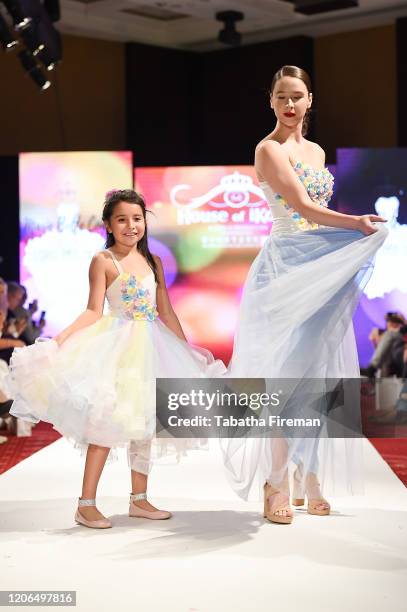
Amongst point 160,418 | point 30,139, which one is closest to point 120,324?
point 160,418

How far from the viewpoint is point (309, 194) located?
10.5 feet

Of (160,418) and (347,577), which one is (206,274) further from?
(347,577)

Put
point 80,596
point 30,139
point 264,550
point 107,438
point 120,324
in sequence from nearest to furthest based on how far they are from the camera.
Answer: point 80,596 → point 264,550 → point 107,438 → point 120,324 → point 30,139

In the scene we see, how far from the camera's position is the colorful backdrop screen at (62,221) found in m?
8.52

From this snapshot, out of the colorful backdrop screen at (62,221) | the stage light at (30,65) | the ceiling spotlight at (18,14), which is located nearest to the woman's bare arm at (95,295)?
the ceiling spotlight at (18,14)

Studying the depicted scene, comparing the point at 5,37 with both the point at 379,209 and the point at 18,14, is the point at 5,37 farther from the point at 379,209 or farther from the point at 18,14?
the point at 379,209

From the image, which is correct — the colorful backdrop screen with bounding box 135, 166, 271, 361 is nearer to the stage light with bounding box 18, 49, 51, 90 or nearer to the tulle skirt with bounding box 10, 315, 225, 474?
the stage light with bounding box 18, 49, 51, 90

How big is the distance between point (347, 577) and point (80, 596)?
2.24 ft

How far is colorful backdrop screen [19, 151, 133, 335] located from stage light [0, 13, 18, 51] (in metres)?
2.54

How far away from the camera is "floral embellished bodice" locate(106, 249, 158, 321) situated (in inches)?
128

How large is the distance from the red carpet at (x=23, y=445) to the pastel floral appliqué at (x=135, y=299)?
1330 mm

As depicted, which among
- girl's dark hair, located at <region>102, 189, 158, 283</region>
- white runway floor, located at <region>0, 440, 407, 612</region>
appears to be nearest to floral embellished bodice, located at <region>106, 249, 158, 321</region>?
girl's dark hair, located at <region>102, 189, 158, 283</region>

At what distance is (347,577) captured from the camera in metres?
2.52

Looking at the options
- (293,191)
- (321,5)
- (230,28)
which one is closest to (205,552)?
(293,191)
